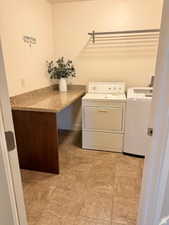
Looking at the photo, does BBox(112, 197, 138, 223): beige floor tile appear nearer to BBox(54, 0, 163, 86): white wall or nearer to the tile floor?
the tile floor

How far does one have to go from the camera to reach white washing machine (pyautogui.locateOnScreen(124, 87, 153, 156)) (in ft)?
6.94

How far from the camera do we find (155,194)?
0.92 metres

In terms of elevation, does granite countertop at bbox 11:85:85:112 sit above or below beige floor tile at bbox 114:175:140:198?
above

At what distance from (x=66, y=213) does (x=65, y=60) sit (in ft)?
8.07

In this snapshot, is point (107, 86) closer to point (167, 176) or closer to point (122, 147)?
point (122, 147)

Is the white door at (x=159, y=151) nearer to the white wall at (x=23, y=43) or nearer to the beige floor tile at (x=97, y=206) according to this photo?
the beige floor tile at (x=97, y=206)

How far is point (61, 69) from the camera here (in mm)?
2824

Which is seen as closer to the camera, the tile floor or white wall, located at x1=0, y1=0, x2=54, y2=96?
the tile floor

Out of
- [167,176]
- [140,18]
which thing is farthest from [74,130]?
[167,176]

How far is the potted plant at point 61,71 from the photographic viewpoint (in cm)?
283

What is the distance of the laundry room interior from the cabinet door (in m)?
0.01

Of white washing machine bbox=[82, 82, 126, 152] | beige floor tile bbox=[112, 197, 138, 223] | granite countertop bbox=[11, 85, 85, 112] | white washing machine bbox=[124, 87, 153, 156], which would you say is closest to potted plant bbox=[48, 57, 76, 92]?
granite countertop bbox=[11, 85, 85, 112]

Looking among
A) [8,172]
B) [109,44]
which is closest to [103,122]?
[109,44]

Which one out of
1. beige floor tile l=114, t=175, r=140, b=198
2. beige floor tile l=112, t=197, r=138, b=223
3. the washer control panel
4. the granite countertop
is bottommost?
beige floor tile l=112, t=197, r=138, b=223
